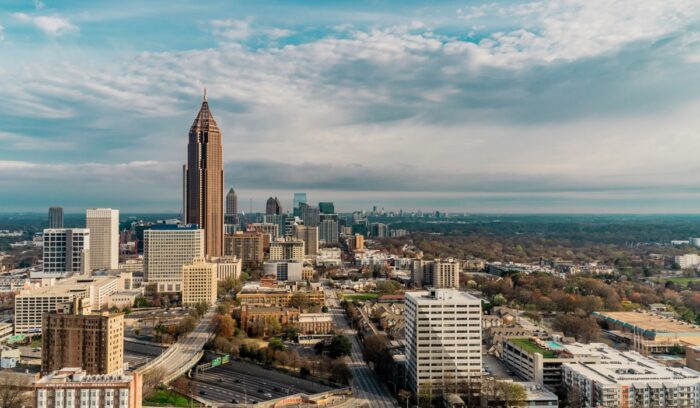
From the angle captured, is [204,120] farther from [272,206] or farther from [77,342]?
[272,206]

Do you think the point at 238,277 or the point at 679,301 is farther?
the point at 238,277

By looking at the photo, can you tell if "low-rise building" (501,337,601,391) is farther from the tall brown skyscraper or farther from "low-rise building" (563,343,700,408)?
the tall brown skyscraper

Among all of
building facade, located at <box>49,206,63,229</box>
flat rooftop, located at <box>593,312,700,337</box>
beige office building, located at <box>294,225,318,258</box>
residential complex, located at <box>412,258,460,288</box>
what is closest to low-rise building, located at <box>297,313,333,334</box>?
flat rooftop, located at <box>593,312,700,337</box>

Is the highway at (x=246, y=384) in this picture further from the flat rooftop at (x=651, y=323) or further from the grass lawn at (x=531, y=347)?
the flat rooftop at (x=651, y=323)

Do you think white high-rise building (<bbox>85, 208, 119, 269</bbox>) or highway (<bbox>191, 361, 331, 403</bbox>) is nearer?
highway (<bbox>191, 361, 331, 403</bbox>)

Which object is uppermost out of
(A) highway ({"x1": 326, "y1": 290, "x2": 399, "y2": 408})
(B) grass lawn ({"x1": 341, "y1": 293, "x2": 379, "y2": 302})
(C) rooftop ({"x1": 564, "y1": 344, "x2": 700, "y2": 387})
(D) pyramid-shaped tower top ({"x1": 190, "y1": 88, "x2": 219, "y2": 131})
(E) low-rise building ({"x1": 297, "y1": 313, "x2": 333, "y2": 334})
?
(D) pyramid-shaped tower top ({"x1": 190, "y1": 88, "x2": 219, "y2": 131})

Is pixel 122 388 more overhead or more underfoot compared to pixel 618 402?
more overhead

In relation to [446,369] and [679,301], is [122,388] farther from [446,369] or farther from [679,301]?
[679,301]

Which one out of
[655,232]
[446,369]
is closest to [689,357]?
[446,369]
